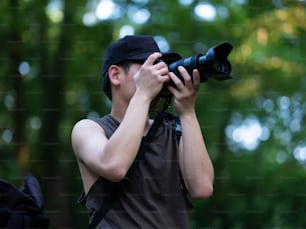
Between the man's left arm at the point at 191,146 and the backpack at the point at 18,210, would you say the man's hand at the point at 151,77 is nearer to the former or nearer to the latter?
the man's left arm at the point at 191,146

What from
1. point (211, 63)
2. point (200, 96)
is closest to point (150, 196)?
point (211, 63)

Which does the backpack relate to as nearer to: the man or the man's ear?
the man

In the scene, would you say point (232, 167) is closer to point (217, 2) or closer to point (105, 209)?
point (217, 2)

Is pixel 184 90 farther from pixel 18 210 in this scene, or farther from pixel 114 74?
pixel 18 210

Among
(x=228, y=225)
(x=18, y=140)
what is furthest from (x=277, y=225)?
(x=18, y=140)

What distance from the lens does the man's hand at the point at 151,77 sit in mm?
2264

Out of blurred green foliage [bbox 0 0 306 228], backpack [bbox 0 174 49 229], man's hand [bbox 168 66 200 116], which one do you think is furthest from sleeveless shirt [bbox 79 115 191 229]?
blurred green foliage [bbox 0 0 306 228]

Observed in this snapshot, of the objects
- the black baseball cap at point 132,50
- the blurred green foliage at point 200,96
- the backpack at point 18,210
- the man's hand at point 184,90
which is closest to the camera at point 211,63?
the man's hand at point 184,90

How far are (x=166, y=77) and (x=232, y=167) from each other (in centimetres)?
180

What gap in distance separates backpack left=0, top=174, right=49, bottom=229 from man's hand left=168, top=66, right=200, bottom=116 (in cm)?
53

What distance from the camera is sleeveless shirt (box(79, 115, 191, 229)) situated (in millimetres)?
2207

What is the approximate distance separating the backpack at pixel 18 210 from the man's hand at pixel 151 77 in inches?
19.7

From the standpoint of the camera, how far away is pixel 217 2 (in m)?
4.84

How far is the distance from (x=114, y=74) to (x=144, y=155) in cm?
26
